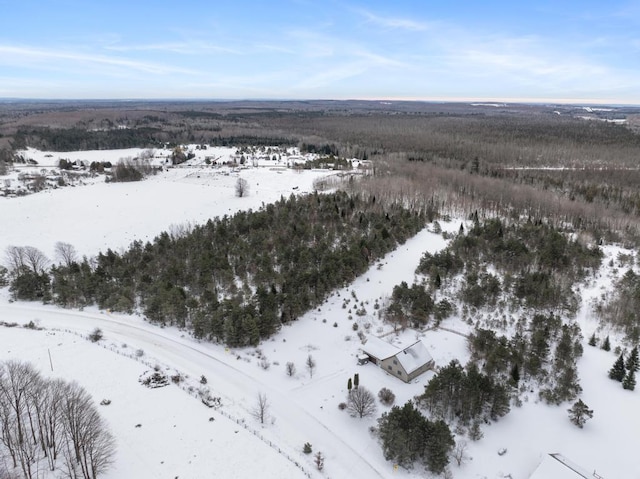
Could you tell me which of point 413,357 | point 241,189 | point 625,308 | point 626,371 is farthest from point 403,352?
point 241,189

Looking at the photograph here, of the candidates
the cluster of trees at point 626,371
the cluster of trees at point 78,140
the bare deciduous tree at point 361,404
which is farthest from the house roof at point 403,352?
the cluster of trees at point 78,140

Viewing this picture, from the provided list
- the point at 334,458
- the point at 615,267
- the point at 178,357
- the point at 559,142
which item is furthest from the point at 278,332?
the point at 559,142

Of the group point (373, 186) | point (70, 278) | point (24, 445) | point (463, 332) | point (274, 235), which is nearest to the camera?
point (24, 445)

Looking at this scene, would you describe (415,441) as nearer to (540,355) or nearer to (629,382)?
(540,355)

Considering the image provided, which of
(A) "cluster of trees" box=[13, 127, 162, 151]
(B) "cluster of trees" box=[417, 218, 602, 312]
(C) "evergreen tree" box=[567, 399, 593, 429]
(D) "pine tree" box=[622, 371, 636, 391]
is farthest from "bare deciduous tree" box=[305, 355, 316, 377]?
(A) "cluster of trees" box=[13, 127, 162, 151]

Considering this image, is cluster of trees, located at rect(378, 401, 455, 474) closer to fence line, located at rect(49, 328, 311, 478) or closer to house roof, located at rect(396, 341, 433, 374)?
fence line, located at rect(49, 328, 311, 478)

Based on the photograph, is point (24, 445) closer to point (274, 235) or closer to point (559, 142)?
point (274, 235)

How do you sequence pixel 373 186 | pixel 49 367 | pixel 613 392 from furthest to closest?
pixel 373 186 < pixel 49 367 < pixel 613 392
